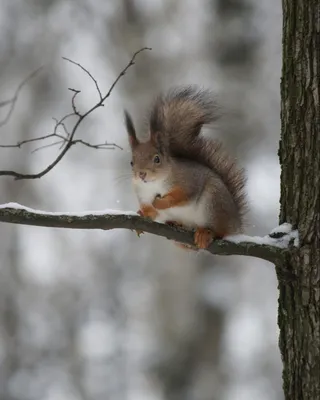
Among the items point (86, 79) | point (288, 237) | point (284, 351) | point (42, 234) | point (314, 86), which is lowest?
point (284, 351)

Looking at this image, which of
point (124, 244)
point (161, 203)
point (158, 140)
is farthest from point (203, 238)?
point (124, 244)

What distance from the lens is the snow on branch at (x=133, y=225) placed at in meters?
1.78

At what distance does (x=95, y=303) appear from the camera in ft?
23.8

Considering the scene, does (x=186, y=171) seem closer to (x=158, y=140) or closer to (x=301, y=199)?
(x=158, y=140)

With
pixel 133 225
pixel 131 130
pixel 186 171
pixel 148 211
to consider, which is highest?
pixel 131 130

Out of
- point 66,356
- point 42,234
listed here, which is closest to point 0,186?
point 42,234

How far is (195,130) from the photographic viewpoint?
229cm

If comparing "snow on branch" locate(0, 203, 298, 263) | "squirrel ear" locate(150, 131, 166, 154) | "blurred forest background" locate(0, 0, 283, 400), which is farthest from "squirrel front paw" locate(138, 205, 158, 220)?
"blurred forest background" locate(0, 0, 283, 400)

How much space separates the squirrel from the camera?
2.20 m

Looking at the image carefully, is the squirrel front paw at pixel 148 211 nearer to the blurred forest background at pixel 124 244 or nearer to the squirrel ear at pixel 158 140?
the squirrel ear at pixel 158 140

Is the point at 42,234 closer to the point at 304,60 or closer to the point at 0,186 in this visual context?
the point at 0,186

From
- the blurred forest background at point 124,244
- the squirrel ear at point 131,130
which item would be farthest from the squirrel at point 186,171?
the blurred forest background at point 124,244

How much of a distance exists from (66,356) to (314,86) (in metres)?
5.55

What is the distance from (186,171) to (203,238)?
0.26m
